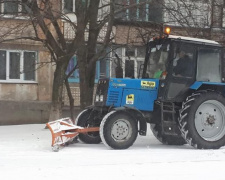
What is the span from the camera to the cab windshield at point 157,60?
31.6ft

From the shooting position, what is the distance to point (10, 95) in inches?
701

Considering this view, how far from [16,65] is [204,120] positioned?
35.6ft

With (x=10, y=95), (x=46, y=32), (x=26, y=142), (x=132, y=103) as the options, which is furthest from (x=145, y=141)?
(x=10, y=95)

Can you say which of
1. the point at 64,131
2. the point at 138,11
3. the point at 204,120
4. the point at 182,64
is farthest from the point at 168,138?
the point at 138,11

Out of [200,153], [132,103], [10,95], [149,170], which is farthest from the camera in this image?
[10,95]

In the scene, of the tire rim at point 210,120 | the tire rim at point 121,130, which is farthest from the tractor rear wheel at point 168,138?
the tire rim at point 121,130

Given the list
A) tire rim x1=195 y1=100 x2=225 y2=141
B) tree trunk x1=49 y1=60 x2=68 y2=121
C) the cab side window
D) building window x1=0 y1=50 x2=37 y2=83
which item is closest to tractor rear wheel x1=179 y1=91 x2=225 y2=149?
tire rim x1=195 y1=100 x2=225 y2=141

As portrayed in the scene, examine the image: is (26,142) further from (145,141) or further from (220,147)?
(220,147)

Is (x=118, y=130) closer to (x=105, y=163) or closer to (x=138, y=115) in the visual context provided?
(x=138, y=115)

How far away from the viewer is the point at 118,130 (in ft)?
29.4

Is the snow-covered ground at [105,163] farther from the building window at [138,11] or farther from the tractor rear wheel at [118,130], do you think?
the building window at [138,11]

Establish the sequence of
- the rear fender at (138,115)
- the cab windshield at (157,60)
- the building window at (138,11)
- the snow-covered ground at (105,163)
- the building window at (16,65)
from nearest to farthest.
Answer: the snow-covered ground at (105,163) < the rear fender at (138,115) < the cab windshield at (157,60) < the building window at (138,11) < the building window at (16,65)

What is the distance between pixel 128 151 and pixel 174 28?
8.24 meters

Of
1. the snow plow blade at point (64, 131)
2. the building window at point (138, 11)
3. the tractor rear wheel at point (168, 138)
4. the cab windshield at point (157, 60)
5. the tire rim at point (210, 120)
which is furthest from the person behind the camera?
the building window at point (138, 11)
